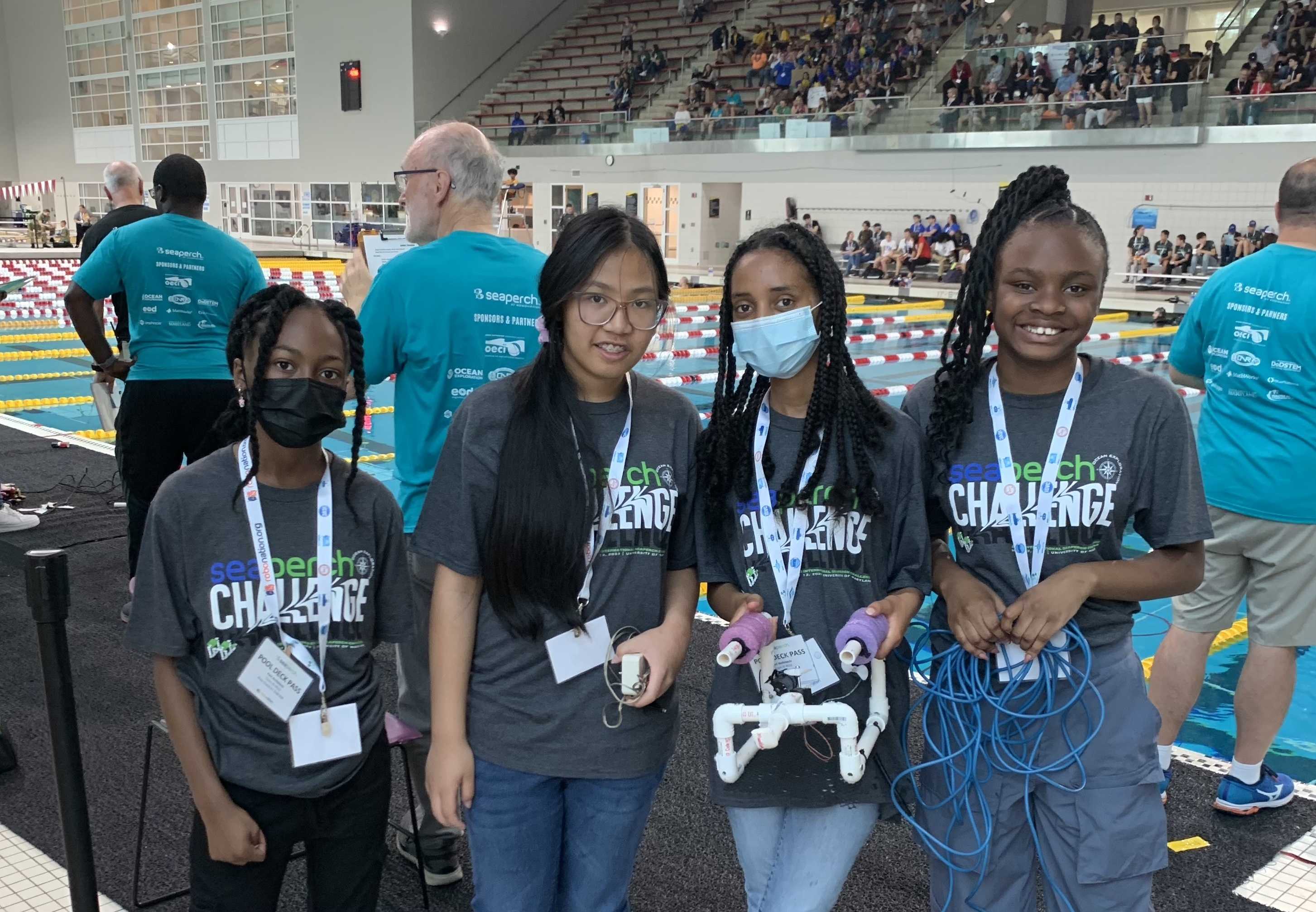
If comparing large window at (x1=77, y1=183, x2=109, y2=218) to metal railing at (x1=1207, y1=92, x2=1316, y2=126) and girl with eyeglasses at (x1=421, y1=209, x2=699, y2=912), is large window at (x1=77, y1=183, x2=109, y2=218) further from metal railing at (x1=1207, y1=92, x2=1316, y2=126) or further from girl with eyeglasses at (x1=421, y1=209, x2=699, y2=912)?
girl with eyeglasses at (x1=421, y1=209, x2=699, y2=912)

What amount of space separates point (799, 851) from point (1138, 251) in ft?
64.7

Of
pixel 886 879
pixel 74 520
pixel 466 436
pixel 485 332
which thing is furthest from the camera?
pixel 74 520

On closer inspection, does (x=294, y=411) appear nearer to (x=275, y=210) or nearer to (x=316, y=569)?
(x=316, y=569)

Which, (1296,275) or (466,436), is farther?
(1296,275)

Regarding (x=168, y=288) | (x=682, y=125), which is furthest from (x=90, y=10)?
(x=168, y=288)

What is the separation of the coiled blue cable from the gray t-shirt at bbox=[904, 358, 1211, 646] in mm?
112

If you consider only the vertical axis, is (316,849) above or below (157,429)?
below

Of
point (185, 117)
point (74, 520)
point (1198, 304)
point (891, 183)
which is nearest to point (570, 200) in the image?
point (891, 183)

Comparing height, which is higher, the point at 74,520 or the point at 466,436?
the point at 466,436

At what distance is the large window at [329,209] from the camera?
32500mm

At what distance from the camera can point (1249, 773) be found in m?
3.01

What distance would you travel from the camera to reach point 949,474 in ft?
6.05

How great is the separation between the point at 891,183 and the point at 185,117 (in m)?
26.0

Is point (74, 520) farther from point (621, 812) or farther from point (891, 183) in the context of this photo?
point (891, 183)
